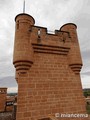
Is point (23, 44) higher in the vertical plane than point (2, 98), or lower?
higher

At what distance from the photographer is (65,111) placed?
5223mm

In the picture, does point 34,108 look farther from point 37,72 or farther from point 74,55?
point 74,55

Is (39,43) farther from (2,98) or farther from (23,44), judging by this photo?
(2,98)

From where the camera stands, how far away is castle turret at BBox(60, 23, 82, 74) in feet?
19.5

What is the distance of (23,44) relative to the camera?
5.21 meters

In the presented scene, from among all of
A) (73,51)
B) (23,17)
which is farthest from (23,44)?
(73,51)

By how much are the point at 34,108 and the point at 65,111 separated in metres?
1.24

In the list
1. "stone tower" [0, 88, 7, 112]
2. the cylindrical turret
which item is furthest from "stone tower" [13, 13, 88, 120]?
"stone tower" [0, 88, 7, 112]

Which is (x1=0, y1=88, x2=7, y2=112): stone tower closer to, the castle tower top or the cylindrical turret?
the cylindrical turret

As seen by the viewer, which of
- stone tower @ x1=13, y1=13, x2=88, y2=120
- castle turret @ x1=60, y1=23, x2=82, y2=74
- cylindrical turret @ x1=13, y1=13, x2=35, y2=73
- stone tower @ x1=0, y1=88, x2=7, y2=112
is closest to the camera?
stone tower @ x1=13, y1=13, x2=88, y2=120

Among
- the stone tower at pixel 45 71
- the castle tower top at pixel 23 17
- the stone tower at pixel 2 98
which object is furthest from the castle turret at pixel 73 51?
the stone tower at pixel 2 98

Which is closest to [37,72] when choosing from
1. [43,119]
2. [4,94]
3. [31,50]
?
[31,50]

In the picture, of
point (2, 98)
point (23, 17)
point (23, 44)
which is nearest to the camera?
point (23, 44)

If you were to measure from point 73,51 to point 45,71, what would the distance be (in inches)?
64.8
